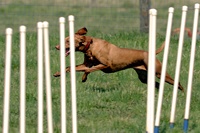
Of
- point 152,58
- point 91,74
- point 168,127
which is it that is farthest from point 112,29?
point 152,58

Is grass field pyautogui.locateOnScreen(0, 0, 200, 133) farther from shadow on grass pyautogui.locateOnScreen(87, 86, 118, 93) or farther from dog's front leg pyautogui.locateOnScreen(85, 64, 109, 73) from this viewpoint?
dog's front leg pyautogui.locateOnScreen(85, 64, 109, 73)

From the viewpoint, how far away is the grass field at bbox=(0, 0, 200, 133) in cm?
719

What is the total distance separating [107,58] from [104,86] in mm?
393

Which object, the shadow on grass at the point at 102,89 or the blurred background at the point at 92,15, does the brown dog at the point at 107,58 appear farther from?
the blurred background at the point at 92,15

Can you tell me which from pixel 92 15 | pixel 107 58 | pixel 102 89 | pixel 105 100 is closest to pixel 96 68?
pixel 107 58

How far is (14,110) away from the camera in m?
7.72

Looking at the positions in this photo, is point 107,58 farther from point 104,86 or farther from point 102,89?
point 102,89

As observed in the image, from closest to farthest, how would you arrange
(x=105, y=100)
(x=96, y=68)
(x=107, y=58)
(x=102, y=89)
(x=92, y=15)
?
(x=105, y=100), (x=102, y=89), (x=96, y=68), (x=107, y=58), (x=92, y=15)

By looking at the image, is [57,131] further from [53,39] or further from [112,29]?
[112,29]

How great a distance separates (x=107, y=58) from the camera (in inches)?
369

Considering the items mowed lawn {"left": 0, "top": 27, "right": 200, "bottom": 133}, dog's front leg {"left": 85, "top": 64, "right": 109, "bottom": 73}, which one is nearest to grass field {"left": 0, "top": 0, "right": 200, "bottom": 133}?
mowed lawn {"left": 0, "top": 27, "right": 200, "bottom": 133}

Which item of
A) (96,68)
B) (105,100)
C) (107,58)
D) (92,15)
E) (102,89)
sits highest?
(92,15)

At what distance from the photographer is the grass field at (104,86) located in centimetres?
719

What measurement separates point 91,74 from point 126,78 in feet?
1.83
